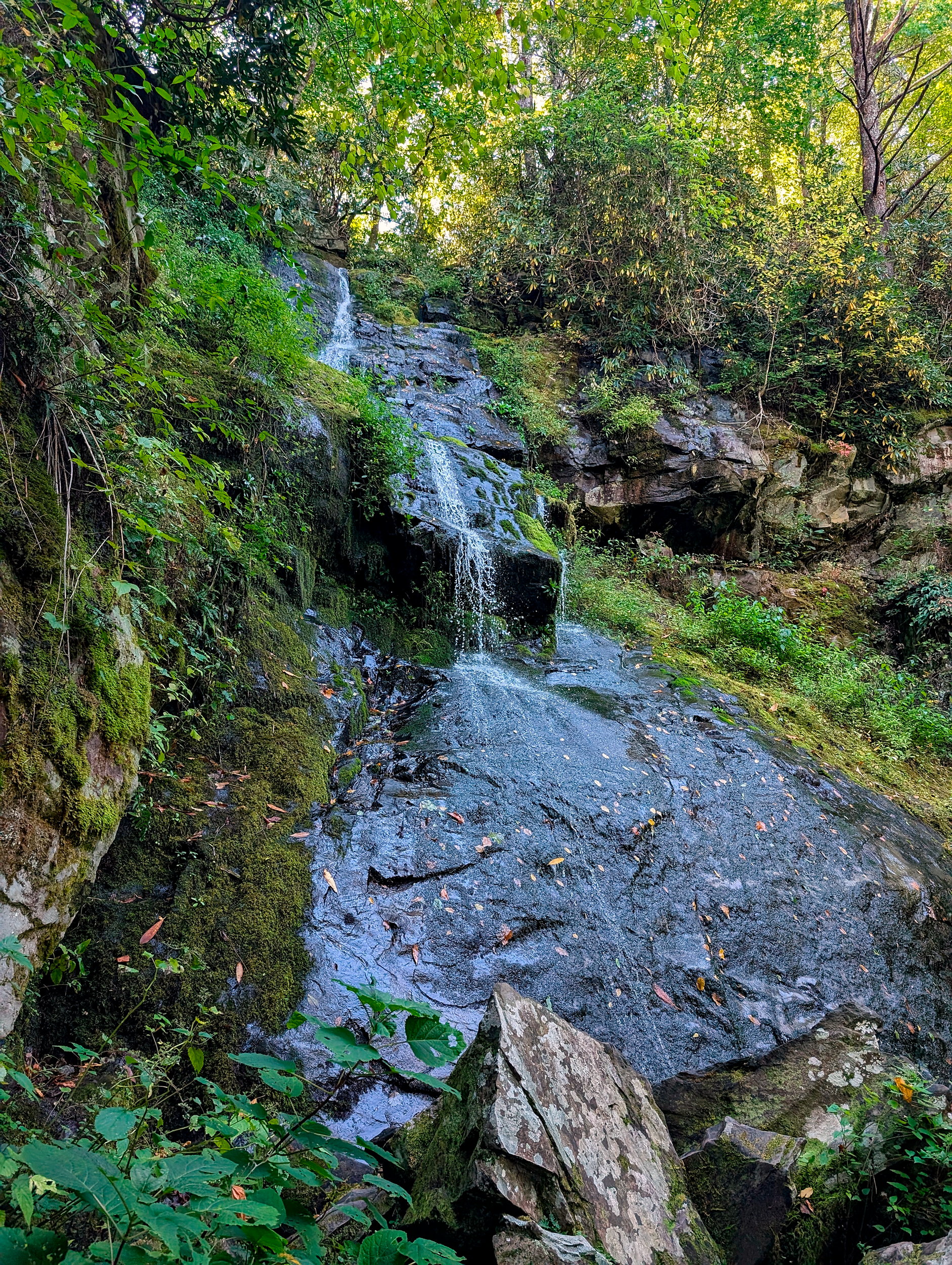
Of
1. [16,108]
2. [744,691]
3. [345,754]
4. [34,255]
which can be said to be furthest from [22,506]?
[744,691]

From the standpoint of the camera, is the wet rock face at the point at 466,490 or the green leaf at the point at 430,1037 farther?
the wet rock face at the point at 466,490

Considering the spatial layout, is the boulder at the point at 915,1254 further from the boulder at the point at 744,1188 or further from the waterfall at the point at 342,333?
the waterfall at the point at 342,333

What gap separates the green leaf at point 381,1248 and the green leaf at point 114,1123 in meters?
0.50

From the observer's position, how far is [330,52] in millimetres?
5379

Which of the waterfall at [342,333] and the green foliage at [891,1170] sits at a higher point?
the waterfall at [342,333]

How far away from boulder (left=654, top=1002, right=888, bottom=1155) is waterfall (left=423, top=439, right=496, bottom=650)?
198 inches

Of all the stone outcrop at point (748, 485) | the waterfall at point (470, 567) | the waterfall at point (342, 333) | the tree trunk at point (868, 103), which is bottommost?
the waterfall at point (470, 567)

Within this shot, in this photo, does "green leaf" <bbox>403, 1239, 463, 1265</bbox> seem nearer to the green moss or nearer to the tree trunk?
the green moss

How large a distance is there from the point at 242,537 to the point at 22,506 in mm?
2619

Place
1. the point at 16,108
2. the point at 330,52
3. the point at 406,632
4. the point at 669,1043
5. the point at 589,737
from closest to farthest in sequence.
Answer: the point at 16,108 < the point at 669,1043 < the point at 330,52 < the point at 589,737 < the point at 406,632

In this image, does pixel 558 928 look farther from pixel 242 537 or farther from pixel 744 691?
pixel 744 691

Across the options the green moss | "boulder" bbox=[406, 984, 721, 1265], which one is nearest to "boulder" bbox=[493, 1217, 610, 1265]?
"boulder" bbox=[406, 984, 721, 1265]

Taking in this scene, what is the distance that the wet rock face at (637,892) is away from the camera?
337 centimetres

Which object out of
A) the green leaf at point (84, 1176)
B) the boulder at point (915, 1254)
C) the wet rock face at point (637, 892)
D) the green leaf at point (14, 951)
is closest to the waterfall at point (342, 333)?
the wet rock face at point (637, 892)
